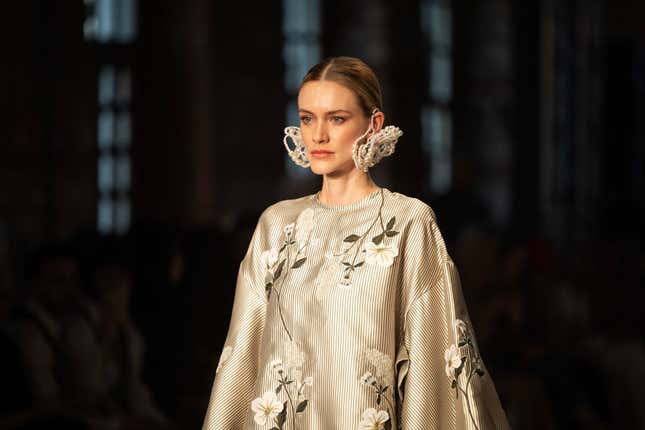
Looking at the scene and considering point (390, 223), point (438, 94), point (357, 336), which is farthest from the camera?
point (438, 94)

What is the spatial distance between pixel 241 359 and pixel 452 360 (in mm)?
449

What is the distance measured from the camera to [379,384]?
8.32 feet

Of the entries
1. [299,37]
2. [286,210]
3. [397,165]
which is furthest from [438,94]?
[286,210]

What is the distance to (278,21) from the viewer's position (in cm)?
1068

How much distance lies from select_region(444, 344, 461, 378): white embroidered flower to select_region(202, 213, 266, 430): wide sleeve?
40cm

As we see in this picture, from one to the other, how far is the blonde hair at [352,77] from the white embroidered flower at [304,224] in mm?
250

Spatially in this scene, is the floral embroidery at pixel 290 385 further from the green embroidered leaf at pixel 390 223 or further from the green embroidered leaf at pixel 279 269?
the green embroidered leaf at pixel 390 223

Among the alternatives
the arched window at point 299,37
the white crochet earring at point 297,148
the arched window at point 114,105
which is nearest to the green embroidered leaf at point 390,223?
the white crochet earring at point 297,148

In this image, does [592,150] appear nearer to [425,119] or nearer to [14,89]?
[425,119]

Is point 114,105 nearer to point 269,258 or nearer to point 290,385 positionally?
point 269,258

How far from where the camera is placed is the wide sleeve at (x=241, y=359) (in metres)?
2.65

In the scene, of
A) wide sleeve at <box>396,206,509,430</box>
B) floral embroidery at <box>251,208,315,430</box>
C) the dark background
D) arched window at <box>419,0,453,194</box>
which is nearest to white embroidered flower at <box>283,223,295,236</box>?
floral embroidery at <box>251,208,315,430</box>

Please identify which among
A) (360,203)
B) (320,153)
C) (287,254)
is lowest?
(287,254)

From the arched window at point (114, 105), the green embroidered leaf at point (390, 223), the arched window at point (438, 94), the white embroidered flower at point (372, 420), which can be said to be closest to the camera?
Result: the white embroidered flower at point (372, 420)
